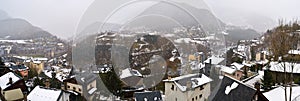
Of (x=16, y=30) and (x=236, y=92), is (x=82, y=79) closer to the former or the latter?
(x=236, y=92)

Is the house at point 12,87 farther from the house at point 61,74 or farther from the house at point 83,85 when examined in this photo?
the house at point 61,74

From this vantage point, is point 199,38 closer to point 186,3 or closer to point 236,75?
point 186,3

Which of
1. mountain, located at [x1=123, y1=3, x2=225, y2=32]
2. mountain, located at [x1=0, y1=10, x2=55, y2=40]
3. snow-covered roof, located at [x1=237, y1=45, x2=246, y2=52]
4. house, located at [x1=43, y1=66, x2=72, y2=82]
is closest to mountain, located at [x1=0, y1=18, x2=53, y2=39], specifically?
mountain, located at [x1=0, y1=10, x2=55, y2=40]

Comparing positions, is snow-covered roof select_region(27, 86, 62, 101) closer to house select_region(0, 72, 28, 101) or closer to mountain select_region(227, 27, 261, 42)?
house select_region(0, 72, 28, 101)

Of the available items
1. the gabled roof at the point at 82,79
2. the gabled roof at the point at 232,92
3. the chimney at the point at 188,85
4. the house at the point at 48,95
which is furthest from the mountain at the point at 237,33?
the house at the point at 48,95

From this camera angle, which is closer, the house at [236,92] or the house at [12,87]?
the house at [236,92]

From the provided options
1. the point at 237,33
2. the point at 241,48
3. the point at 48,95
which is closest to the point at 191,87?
the point at 48,95
